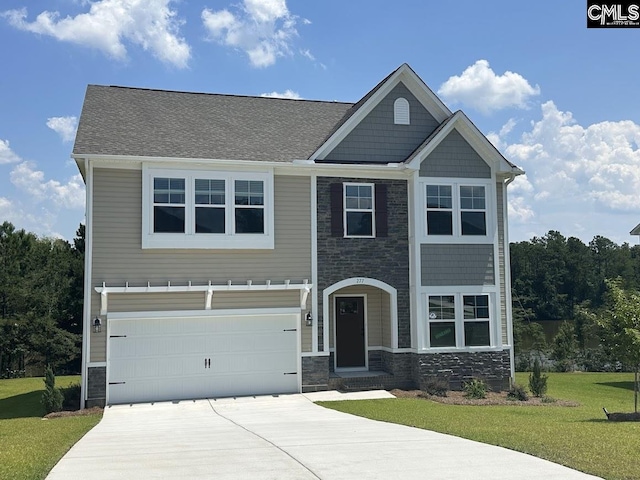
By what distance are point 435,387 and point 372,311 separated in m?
3.08

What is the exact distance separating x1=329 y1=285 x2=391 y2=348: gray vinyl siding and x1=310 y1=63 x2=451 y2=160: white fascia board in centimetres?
419

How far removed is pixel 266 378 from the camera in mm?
16344

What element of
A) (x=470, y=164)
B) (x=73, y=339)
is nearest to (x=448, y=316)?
(x=470, y=164)

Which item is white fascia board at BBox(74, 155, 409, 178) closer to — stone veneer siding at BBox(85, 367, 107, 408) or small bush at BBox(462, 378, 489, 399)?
stone veneer siding at BBox(85, 367, 107, 408)

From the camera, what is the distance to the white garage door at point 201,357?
15312 millimetres

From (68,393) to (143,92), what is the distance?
9411mm

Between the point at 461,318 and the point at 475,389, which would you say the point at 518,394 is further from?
the point at 461,318

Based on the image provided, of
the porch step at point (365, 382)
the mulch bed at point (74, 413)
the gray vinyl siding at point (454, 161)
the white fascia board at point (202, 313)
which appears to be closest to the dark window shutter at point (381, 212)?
the gray vinyl siding at point (454, 161)

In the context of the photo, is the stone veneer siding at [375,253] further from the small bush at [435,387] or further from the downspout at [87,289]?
the downspout at [87,289]

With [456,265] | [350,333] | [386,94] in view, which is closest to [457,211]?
[456,265]

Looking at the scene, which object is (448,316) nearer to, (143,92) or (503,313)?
(503,313)

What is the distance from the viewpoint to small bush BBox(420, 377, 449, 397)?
16219 millimetres

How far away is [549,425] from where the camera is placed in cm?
1058

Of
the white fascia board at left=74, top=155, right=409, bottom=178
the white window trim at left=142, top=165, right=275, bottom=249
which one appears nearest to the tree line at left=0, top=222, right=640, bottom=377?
the white fascia board at left=74, top=155, right=409, bottom=178
